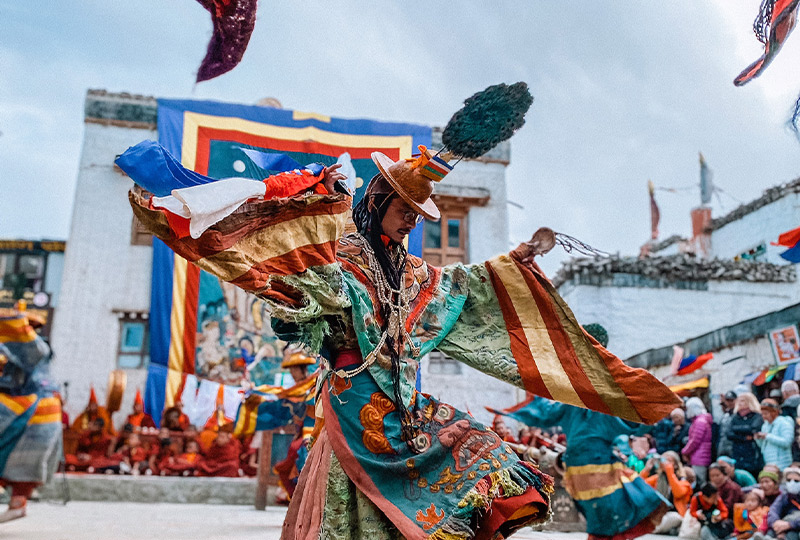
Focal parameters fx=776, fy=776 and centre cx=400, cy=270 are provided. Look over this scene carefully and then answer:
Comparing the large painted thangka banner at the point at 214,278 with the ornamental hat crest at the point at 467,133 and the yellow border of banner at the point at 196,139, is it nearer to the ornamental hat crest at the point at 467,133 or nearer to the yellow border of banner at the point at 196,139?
the yellow border of banner at the point at 196,139

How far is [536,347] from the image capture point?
12.0 ft

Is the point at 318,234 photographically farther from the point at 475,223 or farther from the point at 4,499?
the point at 475,223

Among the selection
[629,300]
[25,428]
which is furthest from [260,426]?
[629,300]

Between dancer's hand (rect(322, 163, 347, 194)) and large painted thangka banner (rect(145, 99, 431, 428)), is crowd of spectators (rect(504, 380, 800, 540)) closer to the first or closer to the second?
large painted thangka banner (rect(145, 99, 431, 428))

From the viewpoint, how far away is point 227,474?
13.6 m

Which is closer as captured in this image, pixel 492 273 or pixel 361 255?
pixel 361 255

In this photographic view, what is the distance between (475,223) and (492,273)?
50.5 ft

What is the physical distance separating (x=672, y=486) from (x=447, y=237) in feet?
35.6

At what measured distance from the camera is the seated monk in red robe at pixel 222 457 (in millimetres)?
13609

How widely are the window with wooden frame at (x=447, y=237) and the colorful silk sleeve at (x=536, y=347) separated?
14.1 metres

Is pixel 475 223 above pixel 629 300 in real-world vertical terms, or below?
above

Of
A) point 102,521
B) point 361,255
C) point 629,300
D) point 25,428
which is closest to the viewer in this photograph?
point 361,255

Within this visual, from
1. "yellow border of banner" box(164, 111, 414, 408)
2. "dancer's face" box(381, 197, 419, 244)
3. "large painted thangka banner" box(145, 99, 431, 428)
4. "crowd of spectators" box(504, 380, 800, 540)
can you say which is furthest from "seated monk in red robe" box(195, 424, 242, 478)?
"dancer's face" box(381, 197, 419, 244)

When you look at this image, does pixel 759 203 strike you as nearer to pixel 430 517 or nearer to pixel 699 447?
pixel 699 447
